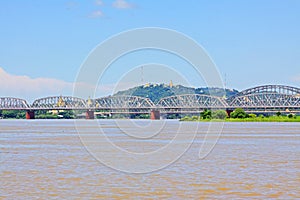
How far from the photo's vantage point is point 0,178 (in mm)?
22484

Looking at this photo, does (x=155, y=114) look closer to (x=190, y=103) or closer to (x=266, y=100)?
(x=190, y=103)

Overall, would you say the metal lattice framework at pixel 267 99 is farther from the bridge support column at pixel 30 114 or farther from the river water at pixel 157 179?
the river water at pixel 157 179

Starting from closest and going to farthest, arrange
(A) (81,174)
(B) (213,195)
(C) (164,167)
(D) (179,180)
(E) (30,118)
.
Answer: (B) (213,195), (D) (179,180), (A) (81,174), (C) (164,167), (E) (30,118)

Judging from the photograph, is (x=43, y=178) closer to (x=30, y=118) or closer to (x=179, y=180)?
(x=179, y=180)

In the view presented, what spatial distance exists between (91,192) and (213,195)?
387 cm

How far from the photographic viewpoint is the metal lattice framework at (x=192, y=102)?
173125 mm

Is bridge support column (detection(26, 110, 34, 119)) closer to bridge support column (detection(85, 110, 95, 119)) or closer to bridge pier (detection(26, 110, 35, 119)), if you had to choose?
bridge pier (detection(26, 110, 35, 119))

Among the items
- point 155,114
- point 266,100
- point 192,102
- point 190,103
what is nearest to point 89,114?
point 155,114

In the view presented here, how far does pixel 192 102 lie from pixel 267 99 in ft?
84.6

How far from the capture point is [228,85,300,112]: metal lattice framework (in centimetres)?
15702

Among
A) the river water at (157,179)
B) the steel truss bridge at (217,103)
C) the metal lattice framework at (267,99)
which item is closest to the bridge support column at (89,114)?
the steel truss bridge at (217,103)

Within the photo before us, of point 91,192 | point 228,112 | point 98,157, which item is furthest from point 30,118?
point 91,192

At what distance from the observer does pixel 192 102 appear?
18350 centimetres

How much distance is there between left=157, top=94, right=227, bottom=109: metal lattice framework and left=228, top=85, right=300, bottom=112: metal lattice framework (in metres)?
3.85
